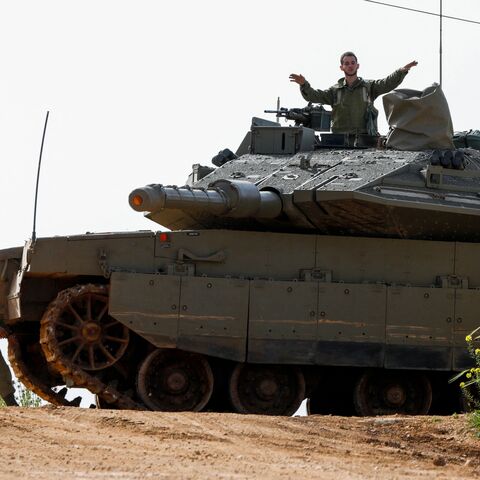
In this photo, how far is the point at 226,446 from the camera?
12.1m

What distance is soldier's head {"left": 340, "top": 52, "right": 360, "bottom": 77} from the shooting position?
69.1ft

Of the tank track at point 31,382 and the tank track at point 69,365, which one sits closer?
the tank track at point 69,365

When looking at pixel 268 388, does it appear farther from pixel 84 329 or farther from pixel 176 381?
pixel 84 329

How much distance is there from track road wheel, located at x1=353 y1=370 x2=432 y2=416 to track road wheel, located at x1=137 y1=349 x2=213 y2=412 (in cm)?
226

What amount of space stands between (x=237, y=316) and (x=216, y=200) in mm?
1609

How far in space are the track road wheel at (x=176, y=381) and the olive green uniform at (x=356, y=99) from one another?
17.4 feet

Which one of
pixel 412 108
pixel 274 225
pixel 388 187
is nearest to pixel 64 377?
pixel 274 225

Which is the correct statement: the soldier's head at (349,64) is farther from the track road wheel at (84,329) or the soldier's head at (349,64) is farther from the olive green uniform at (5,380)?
the olive green uniform at (5,380)

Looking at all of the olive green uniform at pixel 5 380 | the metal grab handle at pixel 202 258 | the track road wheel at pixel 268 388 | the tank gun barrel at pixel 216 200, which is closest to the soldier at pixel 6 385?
the olive green uniform at pixel 5 380

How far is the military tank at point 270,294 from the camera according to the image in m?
17.2

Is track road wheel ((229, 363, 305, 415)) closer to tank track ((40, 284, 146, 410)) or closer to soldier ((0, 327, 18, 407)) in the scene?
tank track ((40, 284, 146, 410))


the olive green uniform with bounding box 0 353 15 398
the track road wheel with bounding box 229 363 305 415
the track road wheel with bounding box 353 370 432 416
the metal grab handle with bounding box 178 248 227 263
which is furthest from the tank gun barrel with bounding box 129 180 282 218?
the olive green uniform with bounding box 0 353 15 398

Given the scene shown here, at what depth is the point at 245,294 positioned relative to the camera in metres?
17.5

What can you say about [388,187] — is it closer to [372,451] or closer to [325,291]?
[325,291]
